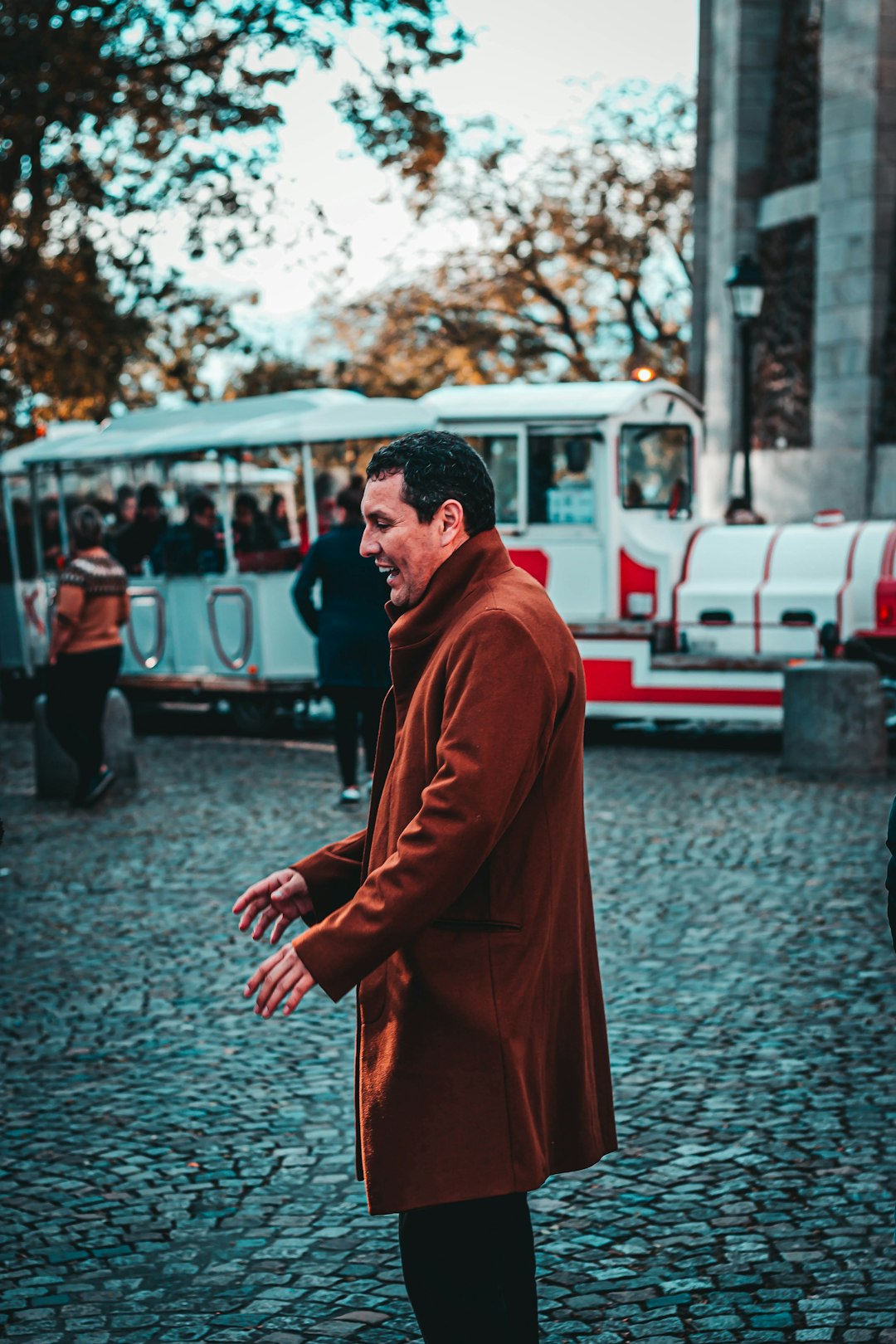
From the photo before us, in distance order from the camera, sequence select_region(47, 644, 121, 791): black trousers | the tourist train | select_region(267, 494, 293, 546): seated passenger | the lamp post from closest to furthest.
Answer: select_region(47, 644, 121, 791): black trousers < the tourist train < select_region(267, 494, 293, 546): seated passenger < the lamp post

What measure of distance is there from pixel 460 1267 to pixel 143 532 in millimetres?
15174

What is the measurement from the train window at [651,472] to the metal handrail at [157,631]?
519 cm

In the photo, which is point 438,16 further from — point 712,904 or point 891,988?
point 891,988

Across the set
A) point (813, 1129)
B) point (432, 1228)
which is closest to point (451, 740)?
point (432, 1228)

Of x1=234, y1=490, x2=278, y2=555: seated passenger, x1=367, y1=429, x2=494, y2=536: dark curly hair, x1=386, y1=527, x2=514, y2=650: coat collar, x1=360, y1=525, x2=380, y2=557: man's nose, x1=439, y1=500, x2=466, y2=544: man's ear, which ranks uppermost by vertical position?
x1=367, y1=429, x2=494, y2=536: dark curly hair

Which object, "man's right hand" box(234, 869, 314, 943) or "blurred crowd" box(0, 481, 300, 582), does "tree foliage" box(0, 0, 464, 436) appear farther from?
"man's right hand" box(234, 869, 314, 943)

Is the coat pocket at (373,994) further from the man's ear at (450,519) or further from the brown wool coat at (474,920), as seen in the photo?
the man's ear at (450,519)

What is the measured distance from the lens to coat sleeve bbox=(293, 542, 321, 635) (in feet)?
35.1

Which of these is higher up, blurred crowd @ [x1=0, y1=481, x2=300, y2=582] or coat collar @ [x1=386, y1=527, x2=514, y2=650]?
coat collar @ [x1=386, y1=527, x2=514, y2=650]

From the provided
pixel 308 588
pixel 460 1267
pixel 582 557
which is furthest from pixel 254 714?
pixel 460 1267

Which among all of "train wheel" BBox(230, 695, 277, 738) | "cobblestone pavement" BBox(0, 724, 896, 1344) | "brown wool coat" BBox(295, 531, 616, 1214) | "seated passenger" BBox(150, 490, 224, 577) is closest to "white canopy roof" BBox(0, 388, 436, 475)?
"seated passenger" BBox(150, 490, 224, 577)

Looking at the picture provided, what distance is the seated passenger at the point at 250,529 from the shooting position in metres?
16.3

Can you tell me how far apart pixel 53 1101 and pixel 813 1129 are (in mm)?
2273

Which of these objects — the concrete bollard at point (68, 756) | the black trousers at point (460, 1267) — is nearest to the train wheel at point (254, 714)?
the concrete bollard at point (68, 756)
